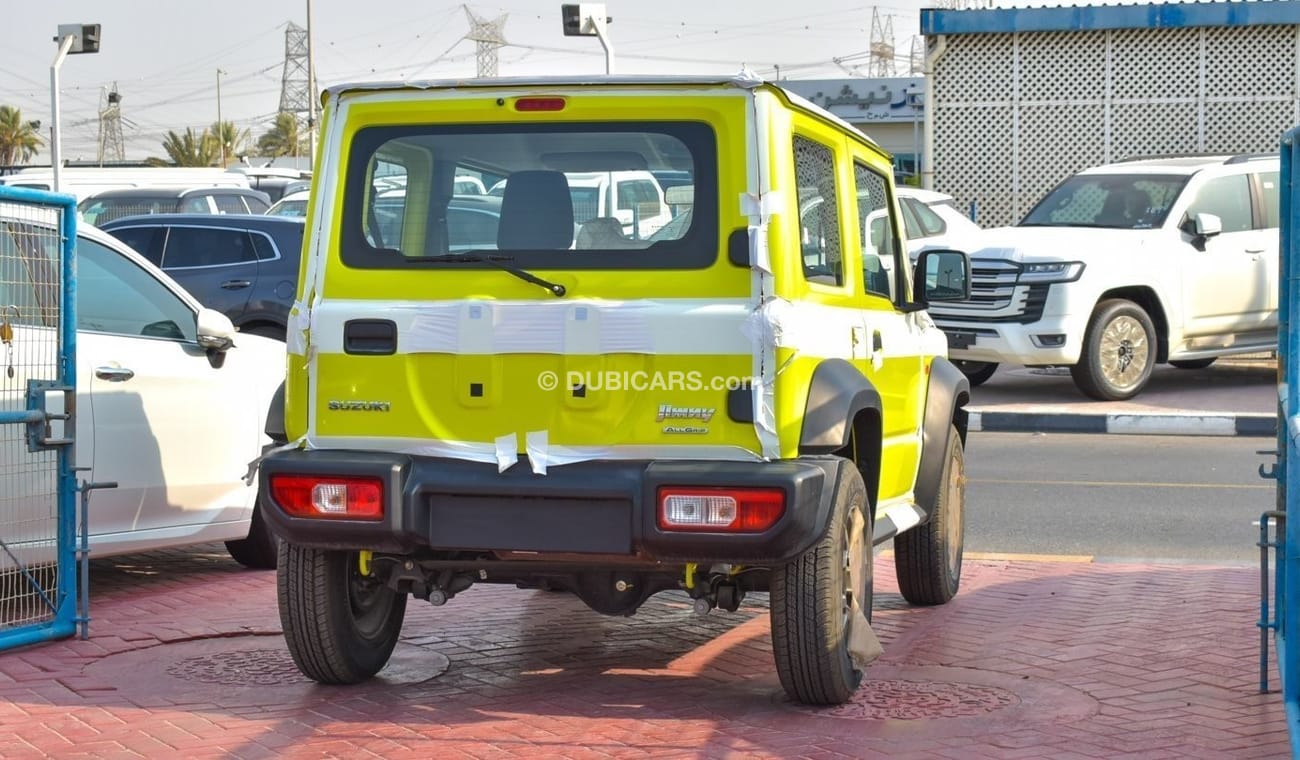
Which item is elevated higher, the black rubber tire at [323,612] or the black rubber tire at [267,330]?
the black rubber tire at [267,330]

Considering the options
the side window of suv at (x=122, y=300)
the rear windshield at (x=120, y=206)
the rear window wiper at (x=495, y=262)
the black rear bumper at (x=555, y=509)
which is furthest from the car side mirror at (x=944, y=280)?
the rear windshield at (x=120, y=206)

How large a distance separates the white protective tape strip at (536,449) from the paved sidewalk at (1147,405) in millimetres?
10027

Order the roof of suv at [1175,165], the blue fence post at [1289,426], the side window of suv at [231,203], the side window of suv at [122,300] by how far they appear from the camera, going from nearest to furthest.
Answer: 1. the blue fence post at [1289,426]
2. the side window of suv at [122,300]
3. the roof of suv at [1175,165]
4. the side window of suv at [231,203]

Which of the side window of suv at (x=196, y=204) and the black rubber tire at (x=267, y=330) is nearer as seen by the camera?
the black rubber tire at (x=267, y=330)

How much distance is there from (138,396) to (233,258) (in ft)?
25.6

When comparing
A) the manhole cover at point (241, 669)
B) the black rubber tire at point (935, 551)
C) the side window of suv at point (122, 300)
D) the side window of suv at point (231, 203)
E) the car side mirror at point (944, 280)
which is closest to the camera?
the manhole cover at point (241, 669)

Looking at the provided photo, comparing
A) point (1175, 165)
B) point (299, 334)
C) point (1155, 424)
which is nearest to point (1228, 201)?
point (1175, 165)

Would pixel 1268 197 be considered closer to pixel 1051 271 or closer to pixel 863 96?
pixel 1051 271

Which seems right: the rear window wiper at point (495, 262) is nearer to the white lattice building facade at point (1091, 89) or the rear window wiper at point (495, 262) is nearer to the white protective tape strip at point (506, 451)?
the white protective tape strip at point (506, 451)

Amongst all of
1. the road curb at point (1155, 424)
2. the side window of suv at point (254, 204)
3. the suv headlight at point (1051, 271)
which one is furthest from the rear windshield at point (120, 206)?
the road curb at point (1155, 424)

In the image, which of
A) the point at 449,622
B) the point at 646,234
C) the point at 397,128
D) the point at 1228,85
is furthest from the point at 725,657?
the point at 1228,85

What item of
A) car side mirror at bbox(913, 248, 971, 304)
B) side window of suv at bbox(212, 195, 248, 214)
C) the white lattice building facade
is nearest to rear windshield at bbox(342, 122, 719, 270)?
car side mirror at bbox(913, 248, 971, 304)

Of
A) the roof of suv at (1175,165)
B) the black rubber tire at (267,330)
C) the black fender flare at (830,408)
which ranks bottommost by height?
the black fender flare at (830,408)

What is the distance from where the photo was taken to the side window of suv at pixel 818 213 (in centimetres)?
602
